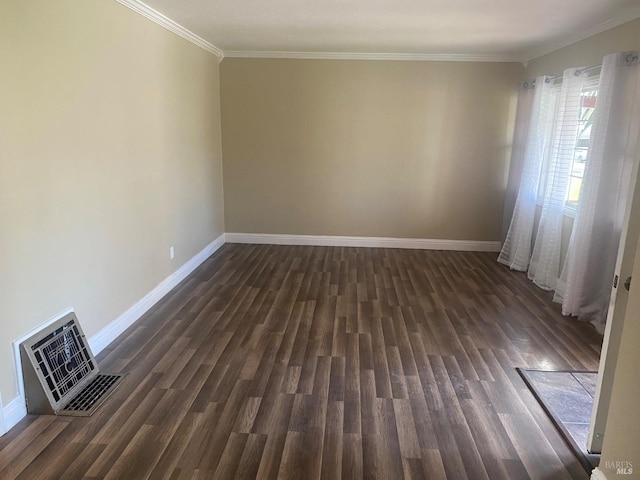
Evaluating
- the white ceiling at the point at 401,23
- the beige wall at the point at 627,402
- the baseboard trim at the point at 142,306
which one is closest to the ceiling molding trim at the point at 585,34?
the white ceiling at the point at 401,23

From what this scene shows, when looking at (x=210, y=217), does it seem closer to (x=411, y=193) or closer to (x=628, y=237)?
(x=411, y=193)

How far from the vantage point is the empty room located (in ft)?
7.41

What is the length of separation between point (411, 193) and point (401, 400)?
147 inches

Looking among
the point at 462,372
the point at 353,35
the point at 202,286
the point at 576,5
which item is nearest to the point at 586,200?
the point at 576,5

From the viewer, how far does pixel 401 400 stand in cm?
267

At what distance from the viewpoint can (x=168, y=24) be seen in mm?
4047

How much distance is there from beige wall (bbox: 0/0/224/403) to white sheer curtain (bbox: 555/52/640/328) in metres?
3.57

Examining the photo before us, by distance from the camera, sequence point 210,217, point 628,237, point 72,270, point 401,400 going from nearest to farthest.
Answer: point 628,237 → point 401,400 → point 72,270 → point 210,217

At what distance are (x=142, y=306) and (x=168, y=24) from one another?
8.01 feet

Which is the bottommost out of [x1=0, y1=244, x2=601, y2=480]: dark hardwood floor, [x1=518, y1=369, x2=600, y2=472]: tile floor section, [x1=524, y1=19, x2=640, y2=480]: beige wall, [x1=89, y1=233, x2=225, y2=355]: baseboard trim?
[x1=0, y1=244, x2=601, y2=480]: dark hardwood floor

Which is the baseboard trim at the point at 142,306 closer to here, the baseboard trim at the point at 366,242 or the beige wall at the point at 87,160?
the beige wall at the point at 87,160

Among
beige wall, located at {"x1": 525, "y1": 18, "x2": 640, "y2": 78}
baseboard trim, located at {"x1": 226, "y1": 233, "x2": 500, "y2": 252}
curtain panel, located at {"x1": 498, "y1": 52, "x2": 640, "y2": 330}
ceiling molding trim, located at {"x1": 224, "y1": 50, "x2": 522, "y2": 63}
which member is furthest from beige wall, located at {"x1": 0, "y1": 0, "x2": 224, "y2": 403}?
beige wall, located at {"x1": 525, "y1": 18, "x2": 640, "y2": 78}

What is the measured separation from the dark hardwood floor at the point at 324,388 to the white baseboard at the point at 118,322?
3.9 inches

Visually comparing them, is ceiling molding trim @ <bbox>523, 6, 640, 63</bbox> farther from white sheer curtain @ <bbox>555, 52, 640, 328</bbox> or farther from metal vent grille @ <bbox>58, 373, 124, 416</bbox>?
metal vent grille @ <bbox>58, 373, 124, 416</bbox>
